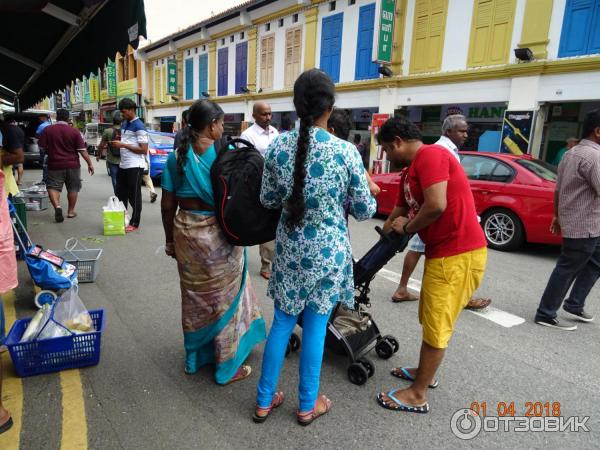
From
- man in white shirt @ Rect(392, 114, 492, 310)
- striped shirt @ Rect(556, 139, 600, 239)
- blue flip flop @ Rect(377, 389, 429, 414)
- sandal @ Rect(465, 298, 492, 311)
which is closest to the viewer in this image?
blue flip flop @ Rect(377, 389, 429, 414)

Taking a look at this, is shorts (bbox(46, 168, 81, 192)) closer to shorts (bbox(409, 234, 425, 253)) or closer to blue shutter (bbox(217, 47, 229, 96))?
shorts (bbox(409, 234, 425, 253))

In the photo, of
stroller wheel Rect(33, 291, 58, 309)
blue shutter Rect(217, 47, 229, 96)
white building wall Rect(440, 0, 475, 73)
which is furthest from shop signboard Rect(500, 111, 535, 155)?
blue shutter Rect(217, 47, 229, 96)

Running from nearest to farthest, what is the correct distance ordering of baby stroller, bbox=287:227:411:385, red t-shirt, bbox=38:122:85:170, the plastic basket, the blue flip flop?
1. the blue flip flop
2. baby stroller, bbox=287:227:411:385
3. the plastic basket
4. red t-shirt, bbox=38:122:85:170

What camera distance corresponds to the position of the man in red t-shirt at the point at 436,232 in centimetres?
227

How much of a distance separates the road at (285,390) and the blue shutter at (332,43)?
13.7m

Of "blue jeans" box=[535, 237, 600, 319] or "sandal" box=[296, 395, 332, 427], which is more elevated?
"blue jeans" box=[535, 237, 600, 319]

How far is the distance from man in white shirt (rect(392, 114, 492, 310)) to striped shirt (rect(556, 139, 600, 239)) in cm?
89

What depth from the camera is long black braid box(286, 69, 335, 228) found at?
6.51ft

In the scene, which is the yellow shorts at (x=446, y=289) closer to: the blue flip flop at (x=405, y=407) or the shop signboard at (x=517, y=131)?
the blue flip flop at (x=405, y=407)

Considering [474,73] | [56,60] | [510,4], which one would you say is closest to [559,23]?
[510,4]

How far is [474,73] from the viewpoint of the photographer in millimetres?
12258

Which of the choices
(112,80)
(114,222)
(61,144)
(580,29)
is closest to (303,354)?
(114,222)

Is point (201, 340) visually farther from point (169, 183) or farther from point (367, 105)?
point (367, 105)
